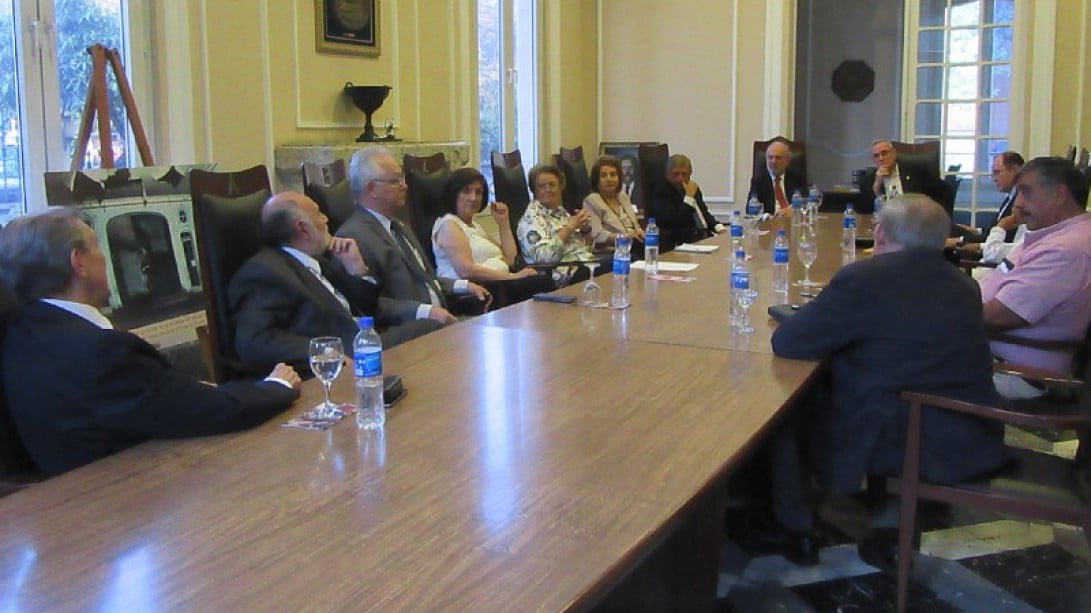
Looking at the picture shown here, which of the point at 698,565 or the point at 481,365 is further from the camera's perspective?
the point at 481,365

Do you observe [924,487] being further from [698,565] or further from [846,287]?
[698,565]

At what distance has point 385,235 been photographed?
12.2 ft

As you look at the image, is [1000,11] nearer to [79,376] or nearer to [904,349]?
[904,349]

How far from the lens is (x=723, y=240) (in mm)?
5066

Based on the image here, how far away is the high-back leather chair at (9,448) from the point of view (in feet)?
6.32

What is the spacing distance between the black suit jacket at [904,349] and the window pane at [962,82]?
6.24 metres

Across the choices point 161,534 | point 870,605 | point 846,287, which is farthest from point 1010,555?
point 161,534

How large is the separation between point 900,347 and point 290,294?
1633mm

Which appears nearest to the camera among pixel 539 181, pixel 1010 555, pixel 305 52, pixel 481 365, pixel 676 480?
pixel 676 480

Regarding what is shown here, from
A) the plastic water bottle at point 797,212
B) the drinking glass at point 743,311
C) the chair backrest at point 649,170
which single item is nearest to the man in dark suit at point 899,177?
the plastic water bottle at point 797,212

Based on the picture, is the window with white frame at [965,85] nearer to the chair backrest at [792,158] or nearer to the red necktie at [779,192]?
the chair backrest at [792,158]

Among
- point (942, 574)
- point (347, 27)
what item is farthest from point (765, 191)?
point (942, 574)

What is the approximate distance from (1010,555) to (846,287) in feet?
3.47

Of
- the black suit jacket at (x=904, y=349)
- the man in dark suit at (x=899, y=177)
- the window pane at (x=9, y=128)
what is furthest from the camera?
the man in dark suit at (x=899, y=177)
